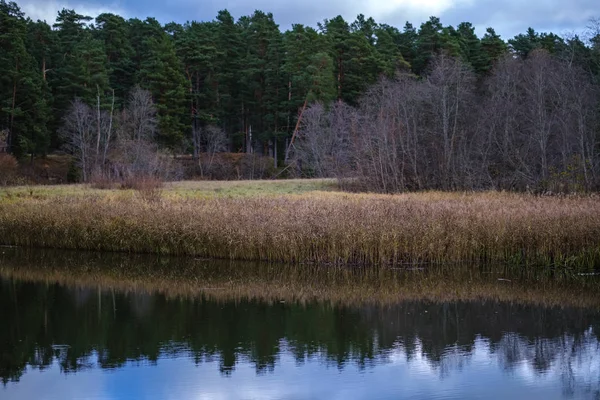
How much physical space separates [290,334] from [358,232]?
17.7 feet

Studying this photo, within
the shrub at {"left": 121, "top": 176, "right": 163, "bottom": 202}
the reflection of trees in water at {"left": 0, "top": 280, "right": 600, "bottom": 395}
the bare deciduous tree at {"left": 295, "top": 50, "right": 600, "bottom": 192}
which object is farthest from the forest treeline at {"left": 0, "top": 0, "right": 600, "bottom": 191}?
the reflection of trees in water at {"left": 0, "top": 280, "right": 600, "bottom": 395}

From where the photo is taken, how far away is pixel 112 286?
14180 millimetres

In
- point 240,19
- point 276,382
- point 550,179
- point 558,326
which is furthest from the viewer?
point 240,19

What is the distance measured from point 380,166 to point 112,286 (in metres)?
18.3

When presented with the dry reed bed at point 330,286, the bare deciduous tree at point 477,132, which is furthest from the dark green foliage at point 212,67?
the dry reed bed at point 330,286

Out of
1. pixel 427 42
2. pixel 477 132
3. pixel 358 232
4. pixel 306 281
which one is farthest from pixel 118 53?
pixel 306 281

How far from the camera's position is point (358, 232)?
50.6 ft

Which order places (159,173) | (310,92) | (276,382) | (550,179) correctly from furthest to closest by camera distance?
(310,92)
(159,173)
(550,179)
(276,382)

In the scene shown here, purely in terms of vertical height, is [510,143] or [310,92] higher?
[310,92]

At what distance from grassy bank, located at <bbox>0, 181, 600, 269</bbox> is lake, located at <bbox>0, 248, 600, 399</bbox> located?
1.65ft

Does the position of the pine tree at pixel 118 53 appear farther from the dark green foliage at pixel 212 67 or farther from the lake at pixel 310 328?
the lake at pixel 310 328

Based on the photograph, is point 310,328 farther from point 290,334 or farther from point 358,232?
point 358,232

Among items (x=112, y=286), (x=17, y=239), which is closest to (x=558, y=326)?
(x=112, y=286)

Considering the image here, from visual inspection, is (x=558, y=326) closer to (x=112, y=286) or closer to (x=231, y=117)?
(x=112, y=286)
